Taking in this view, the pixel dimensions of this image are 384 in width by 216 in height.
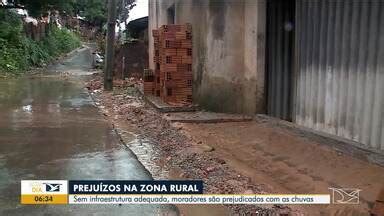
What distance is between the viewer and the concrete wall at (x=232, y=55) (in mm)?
8859

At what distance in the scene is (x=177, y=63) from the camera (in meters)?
10.4

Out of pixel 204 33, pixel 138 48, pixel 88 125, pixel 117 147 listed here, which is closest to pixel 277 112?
pixel 204 33

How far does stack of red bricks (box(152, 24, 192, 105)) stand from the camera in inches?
408

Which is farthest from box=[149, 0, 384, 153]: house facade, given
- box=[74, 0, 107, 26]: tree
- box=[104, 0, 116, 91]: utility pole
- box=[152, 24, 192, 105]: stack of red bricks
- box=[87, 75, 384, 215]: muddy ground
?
box=[74, 0, 107, 26]: tree

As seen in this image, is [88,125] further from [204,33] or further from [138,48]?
[138,48]

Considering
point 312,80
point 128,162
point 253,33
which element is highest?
point 253,33

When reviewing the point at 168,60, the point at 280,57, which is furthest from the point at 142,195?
the point at 168,60

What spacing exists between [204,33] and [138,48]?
31.3 ft

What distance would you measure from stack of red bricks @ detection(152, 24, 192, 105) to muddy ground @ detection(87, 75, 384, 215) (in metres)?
1.32

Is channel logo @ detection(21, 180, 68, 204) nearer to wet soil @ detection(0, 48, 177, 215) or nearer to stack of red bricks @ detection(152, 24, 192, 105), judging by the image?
wet soil @ detection(0, 48, 177, 215)

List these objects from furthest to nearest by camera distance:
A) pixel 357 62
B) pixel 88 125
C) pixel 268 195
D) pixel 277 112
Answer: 1. pixel 88 125
2. pixel 277 112
3. pixel 357 62
4. pixel 268 195

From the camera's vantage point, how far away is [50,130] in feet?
28.8

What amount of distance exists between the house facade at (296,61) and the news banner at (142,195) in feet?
6.37

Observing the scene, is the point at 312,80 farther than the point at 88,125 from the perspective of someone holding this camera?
No
